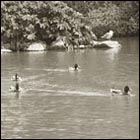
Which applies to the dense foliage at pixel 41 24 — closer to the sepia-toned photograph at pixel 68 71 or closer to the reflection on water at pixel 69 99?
the sepia-toned photograph at pixel 68 71

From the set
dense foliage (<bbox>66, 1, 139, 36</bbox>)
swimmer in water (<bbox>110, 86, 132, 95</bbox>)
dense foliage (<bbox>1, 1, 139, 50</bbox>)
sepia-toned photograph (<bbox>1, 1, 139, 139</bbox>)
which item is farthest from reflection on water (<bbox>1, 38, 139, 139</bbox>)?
dense foliage (<bbox>66, 1, 139, 36</bbox>)

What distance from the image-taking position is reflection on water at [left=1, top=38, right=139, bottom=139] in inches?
965

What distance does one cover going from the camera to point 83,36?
202ft

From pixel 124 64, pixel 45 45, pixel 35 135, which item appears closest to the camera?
pixel 35 135

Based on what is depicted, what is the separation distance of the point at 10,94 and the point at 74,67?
411 inches

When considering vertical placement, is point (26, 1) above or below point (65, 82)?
above

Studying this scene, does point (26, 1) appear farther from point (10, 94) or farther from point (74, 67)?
point (10, 94)

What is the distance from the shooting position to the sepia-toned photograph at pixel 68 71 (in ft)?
83.5

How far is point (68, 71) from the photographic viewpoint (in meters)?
42.7

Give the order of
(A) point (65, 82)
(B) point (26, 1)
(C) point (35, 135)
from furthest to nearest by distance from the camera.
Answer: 1. (B) point (26, 1)
2. (A) point (65, 82)
3. (C) point (35, 135)

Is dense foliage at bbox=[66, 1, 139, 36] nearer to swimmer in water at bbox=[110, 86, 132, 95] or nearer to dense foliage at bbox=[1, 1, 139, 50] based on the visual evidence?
dense foliage at bbox=[1, 1, 139, 50]

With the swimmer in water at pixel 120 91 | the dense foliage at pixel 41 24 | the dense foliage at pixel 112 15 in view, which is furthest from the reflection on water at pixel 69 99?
the dense foliage at pixel 112 15

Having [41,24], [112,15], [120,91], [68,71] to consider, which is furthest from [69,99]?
[112,15]

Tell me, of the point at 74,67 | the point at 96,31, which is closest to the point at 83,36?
the point at 96,31
